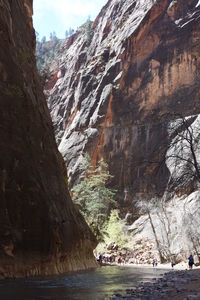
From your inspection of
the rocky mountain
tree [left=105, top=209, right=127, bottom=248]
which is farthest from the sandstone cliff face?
the rocky mountain

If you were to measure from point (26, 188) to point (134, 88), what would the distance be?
5635 centimetres

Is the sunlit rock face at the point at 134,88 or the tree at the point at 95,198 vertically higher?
the sunlit rock face at the point at 134,88

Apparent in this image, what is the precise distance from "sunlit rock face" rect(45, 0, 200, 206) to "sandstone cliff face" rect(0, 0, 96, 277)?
3763 cm

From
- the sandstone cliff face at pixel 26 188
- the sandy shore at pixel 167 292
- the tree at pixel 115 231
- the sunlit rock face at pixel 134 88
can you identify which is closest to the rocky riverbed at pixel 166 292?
the sandy shore at pixel 167 292

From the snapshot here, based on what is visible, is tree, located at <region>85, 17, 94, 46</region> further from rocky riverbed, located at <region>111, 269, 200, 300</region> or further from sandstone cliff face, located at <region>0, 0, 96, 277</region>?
rocky riverbed, located at <region>111, 269, 200, 300</region>

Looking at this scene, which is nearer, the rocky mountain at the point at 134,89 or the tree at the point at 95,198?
the tree at the point at 95,198

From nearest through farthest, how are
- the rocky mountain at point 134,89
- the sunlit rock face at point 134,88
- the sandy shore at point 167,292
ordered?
1. the sandy shore at point 167,292
2. the rocky mountain at point 134,89
3. the sunlit rock face at point 134,88

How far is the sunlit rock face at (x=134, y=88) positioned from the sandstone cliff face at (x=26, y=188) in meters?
37.6

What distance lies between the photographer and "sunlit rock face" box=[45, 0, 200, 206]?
68.6 meters

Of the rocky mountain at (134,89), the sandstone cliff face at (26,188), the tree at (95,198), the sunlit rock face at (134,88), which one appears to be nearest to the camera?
the sandstone cliff face at (26,188)

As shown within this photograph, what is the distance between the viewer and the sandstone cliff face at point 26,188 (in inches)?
723

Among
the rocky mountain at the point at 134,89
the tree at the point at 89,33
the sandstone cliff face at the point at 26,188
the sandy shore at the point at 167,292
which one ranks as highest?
the tree at the point at 89,33

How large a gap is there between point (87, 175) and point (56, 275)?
49.6 m

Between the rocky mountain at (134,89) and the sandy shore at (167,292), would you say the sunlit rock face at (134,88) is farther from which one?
the sandy shore at (167,292)
